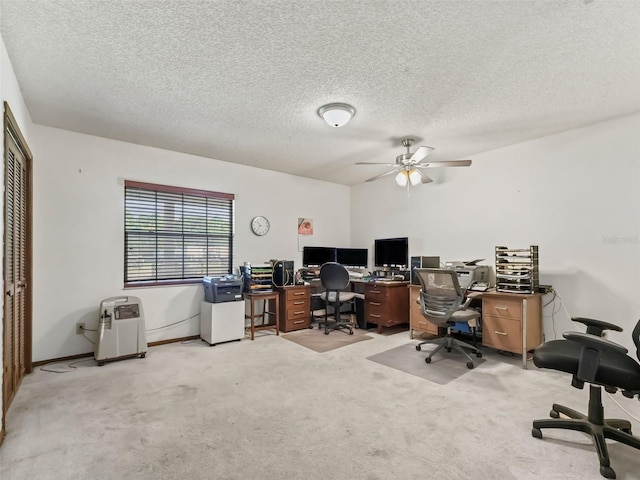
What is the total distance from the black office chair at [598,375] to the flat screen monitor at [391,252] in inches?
121

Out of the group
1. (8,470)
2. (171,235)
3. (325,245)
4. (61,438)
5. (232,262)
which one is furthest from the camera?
(325,245)

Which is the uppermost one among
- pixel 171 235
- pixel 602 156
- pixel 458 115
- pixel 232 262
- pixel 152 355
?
pixel 458 115

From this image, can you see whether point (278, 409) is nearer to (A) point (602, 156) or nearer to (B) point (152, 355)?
(B) point (152, 355)

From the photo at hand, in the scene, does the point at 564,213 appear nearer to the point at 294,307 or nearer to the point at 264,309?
the point at 294,307

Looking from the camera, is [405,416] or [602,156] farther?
[602,156]

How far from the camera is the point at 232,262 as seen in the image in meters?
4.93

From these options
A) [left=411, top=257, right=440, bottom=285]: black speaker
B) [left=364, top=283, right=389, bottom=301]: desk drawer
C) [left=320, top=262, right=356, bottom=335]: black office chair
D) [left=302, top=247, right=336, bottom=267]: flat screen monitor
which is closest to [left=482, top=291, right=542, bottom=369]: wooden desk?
[left=411, top=257, right=440, bottom=285]: black speaker

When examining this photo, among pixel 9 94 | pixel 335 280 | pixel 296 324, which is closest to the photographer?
pixel 9 94

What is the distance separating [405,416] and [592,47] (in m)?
2.88

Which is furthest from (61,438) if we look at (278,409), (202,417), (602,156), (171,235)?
(602,156)

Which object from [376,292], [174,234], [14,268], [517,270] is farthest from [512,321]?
[14,268]

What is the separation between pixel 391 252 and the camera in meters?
5.39

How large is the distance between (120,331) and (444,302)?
3.64m

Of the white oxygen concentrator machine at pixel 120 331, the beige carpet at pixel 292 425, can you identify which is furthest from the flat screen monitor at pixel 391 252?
the white oxygen concentrator machine at pixel 120 331
